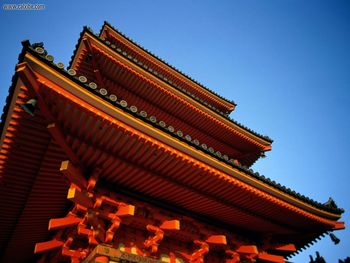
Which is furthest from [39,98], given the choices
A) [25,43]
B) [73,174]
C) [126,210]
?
[126,210]

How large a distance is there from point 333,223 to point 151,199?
590cm

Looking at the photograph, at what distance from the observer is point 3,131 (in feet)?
15.4

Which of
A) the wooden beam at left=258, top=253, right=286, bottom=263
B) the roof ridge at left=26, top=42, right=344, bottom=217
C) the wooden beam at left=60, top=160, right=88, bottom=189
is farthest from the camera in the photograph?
the wooden beam at left=258, top=253, right=286, bottom=263

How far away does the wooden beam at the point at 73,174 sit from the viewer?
14.9 feet

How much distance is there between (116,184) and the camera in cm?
586

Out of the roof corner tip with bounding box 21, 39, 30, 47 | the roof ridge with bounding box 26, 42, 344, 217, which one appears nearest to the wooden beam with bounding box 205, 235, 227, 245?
the roof ridge with bounding box 26, 42, 344, 217

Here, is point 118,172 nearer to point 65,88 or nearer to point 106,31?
point 65,88

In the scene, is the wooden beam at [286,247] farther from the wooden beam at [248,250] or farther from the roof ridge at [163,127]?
the roof ridge at [163,127]

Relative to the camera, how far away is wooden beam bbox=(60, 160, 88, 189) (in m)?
4.55

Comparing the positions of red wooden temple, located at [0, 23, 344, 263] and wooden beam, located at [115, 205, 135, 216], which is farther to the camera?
wooden beam, located at [115, 205, 135, 216]

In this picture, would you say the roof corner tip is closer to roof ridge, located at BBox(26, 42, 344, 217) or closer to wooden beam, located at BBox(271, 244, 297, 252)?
roof ridge, located at BBox(26, 42, 344, 217)

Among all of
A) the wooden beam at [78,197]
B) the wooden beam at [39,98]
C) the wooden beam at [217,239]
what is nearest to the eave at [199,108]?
the wooden beam at [39,98]

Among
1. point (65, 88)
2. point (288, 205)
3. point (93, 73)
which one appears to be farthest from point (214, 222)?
point (93, 73)

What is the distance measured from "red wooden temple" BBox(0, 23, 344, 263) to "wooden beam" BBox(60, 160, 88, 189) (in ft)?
0.08
